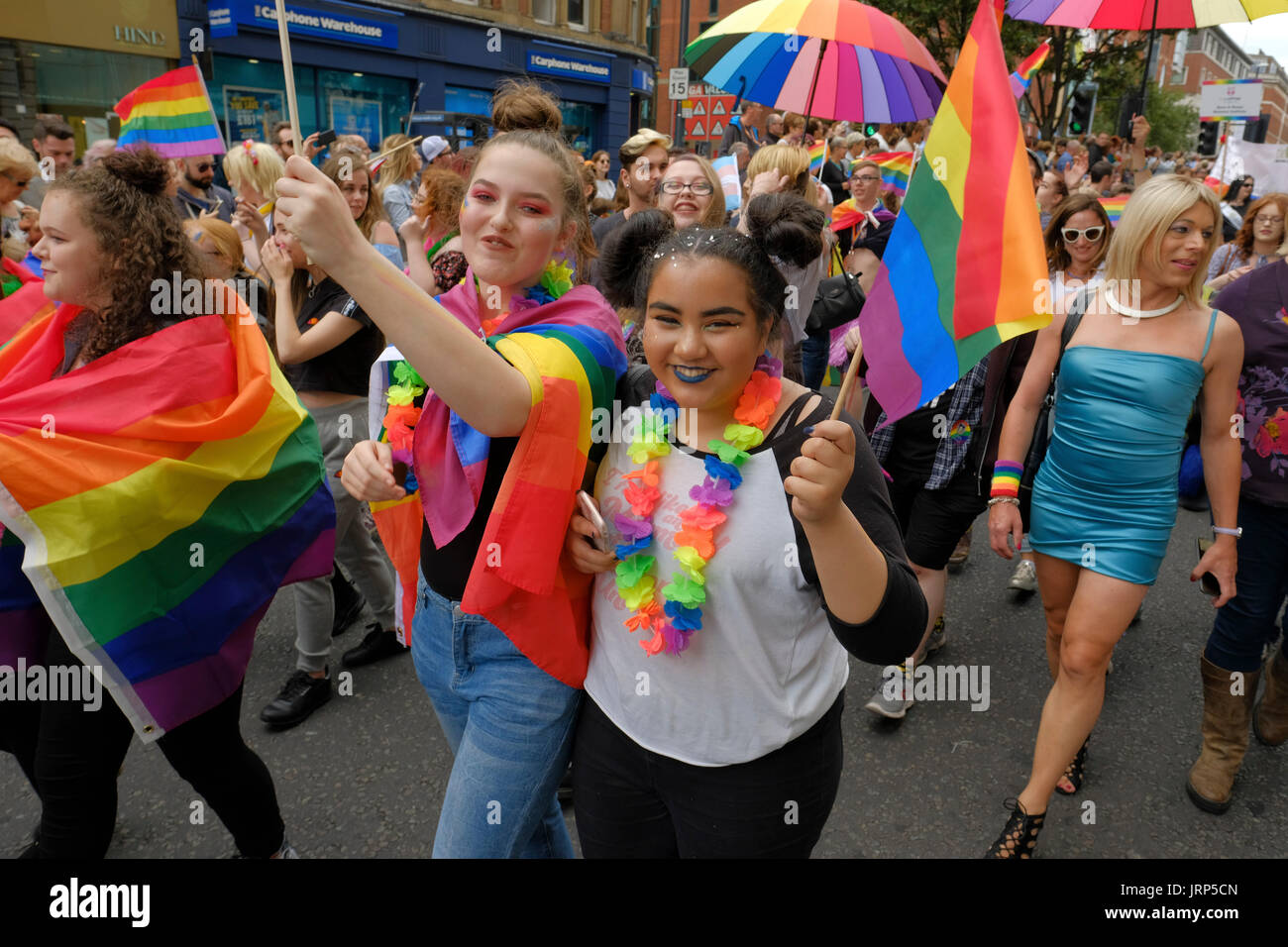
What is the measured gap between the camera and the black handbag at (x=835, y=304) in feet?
11.5

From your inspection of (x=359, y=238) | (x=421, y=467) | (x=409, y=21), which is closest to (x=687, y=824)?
(x=421, y=467)

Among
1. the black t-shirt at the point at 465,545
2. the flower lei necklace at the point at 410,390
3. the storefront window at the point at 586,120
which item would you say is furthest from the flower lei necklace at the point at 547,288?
the storefront window at the point at 586,120

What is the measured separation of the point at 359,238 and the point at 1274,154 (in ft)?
34.5

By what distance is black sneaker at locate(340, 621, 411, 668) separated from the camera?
395cm

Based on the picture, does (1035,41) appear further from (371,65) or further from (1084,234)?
(1084,234)

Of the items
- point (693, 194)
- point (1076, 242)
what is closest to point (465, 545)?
point (693, 194)

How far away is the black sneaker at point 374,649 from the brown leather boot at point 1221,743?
3.20m

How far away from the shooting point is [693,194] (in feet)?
12.5

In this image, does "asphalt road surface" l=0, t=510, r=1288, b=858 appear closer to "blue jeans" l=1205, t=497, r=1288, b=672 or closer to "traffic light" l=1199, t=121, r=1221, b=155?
"blue jeans" l=1205, t=497, r=1288, b=672

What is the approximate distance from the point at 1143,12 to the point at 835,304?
1.59 m

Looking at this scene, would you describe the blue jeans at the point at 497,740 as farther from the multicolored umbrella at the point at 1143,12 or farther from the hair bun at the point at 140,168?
the multicolored umbrella at the point at 1143,12

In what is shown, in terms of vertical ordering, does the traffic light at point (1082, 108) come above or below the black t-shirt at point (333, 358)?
above

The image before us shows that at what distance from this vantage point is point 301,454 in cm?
262
